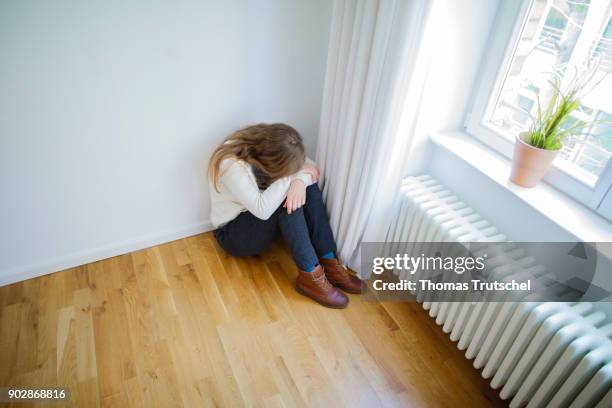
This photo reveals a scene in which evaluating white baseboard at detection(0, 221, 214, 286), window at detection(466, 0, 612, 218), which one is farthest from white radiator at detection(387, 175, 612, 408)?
white baseboard at detection(0, 221, 214, 286)

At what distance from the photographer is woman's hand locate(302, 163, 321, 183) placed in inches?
64.7

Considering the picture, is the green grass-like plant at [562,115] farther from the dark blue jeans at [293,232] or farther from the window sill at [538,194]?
the dark blue jeans at [293,232]

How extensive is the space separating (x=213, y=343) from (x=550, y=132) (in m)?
1.41

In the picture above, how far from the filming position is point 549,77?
4.05 ft

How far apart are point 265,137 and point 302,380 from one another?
952mm

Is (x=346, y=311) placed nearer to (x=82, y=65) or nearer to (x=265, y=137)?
A: (x=265, y=137)

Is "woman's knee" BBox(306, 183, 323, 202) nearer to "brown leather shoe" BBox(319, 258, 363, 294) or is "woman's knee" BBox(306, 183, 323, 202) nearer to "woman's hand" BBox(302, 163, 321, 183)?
"woman's hand" BBox(302, 163, 321, 183)

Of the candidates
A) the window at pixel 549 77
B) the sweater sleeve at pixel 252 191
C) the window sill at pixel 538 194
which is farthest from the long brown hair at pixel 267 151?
the window at pixel 549 77

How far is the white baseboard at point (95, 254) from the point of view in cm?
160

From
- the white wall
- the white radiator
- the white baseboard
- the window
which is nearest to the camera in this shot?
the white radiator

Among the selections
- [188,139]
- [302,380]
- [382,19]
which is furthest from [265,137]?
[302,380]

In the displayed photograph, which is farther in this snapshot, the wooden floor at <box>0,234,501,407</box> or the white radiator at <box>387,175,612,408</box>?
the wooden floor at <box>0,234,501,407</box>

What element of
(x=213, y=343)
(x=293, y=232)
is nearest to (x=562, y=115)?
(x=293, y=232)

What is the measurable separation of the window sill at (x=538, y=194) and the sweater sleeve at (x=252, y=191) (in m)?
0.66
